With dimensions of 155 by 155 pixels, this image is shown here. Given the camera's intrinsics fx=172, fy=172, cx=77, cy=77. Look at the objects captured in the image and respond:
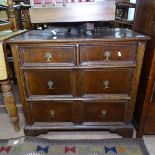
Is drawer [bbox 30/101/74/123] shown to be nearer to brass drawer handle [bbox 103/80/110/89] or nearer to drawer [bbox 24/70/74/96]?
drawer [bbox 24/70/74/96]

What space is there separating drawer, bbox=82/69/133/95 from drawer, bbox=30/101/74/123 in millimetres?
201

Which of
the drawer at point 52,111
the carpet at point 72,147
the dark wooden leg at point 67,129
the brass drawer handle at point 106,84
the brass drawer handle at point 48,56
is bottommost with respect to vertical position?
the carpet at point 72,147

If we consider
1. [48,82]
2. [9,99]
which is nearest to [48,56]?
[48,82]

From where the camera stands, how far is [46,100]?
4.33 ft

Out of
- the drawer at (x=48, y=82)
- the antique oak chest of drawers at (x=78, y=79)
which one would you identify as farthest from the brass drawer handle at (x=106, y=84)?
the drawer at (x=48, y=82)

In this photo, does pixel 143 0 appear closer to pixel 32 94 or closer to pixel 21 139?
pixel 32 94

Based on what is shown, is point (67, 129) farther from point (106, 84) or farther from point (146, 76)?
point (146, 76)

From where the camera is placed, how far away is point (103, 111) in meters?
1.36

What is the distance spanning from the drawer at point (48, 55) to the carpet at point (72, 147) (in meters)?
0.65

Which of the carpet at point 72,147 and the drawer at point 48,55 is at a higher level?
the drawer at point 48,55

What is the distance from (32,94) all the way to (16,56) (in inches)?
12.4

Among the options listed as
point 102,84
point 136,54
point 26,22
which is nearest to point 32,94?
point 102,84

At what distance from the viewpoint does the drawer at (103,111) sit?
1338 millimetres

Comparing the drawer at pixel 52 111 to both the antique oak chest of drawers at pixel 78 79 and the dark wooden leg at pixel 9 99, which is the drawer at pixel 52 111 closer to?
the antique oak chest of drawers at pixel 78 79
